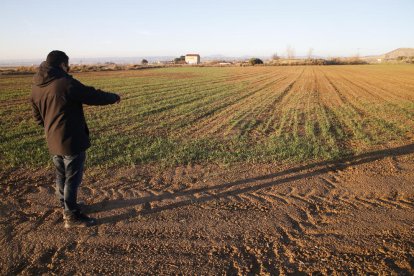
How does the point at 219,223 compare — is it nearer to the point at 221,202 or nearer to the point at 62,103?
the point at 221,202

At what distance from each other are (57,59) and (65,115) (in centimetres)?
70

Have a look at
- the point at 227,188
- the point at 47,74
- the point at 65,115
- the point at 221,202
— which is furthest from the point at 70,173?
the point at 227,188

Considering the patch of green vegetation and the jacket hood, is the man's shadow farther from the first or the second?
the jacket hood

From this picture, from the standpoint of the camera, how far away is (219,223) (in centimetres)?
448

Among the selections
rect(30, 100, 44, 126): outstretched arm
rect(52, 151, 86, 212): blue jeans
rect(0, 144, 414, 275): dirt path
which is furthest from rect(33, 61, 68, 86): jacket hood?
rect(0, 144, 414, 275): dirt path

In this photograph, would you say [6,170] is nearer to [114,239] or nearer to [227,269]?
[114,239]

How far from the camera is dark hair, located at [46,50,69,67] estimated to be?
12.9 ft

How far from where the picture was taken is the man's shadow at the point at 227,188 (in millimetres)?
4902

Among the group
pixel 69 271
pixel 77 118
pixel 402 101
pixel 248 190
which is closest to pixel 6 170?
pixel 77 118

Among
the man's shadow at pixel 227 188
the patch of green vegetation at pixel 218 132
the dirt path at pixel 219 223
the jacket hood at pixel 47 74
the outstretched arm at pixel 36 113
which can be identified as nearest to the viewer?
the dirt path at pixel 219 223

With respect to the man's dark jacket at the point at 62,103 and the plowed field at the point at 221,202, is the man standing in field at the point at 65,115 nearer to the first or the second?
the man's dark jacket at the point at 62,103

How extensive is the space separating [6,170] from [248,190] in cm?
498

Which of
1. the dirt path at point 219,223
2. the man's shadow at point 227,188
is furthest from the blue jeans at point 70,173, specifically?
the man's shadow at point 227,188

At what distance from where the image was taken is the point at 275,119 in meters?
11.7
